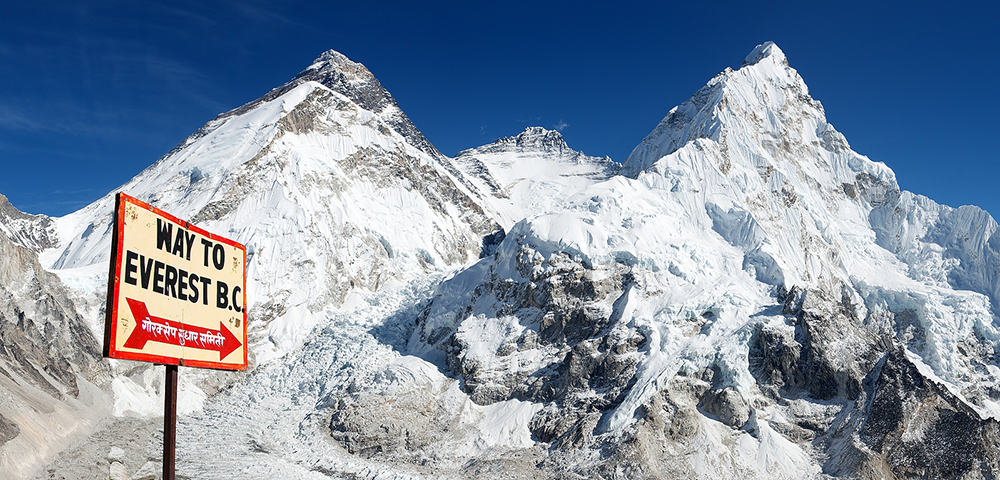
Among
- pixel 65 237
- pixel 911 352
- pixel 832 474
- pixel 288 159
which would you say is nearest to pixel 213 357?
pixel 832 474

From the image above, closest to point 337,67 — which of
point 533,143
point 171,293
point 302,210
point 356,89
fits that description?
point 356,89

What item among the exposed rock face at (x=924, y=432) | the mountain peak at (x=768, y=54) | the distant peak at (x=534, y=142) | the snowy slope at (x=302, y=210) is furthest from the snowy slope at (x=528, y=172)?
the exposed rock face at (x=924, y=432)

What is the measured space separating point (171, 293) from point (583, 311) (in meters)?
50.1

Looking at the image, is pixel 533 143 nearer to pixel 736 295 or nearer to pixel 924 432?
pixel 736 295

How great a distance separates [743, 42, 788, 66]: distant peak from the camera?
342 feet

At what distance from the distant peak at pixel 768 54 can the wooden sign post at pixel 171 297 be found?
108374 mm

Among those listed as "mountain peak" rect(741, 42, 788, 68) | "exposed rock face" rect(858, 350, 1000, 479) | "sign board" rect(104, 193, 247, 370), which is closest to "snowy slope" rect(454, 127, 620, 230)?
"mountain peak" rect(741, 42, 788, 68)

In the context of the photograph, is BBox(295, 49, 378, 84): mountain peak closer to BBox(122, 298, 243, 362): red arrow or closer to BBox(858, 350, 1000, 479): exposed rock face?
BBox(858, 350, 1000, 479): exposed rock face

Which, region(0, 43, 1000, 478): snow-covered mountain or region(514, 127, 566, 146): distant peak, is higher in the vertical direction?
region(514, 127, 566, 146): distant peak

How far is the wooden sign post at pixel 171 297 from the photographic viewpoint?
944 centimetres

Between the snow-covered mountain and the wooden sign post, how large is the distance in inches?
1356

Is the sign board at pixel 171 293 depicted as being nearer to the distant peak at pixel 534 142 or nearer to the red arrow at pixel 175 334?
the red arrow at pixel 175 334

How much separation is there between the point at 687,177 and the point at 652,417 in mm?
40607

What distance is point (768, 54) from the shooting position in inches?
4114
